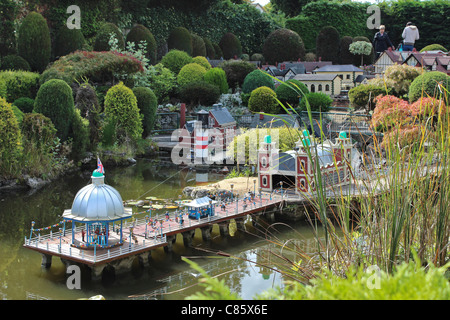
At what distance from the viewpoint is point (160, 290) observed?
1310cm

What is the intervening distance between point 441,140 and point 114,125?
24400 mm

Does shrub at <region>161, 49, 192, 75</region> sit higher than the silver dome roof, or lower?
higher

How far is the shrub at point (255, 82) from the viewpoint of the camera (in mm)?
35000

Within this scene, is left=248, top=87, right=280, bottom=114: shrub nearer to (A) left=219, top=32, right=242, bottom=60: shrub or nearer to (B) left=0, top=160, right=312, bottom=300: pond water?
(B) left=0, top=160, right=312, bottom=300: pond water

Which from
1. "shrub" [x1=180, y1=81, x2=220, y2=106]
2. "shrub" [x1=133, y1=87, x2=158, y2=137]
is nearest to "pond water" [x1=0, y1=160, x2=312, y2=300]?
"shrub" [x1=133, y1=87, x2=158, y2=137]

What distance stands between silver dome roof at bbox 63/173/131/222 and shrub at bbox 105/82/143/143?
1395cm

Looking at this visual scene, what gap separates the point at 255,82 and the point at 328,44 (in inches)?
494

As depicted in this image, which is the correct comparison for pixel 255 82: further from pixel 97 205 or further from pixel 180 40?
pixel 97 205

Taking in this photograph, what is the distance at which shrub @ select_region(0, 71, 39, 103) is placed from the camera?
28.7 meters

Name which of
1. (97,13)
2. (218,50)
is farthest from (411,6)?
(97,13)

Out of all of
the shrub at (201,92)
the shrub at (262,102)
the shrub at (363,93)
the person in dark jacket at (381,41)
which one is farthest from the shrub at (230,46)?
the shrub at (363,93)

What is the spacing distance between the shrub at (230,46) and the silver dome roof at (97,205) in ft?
106

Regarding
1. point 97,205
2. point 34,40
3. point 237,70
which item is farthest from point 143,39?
point 97,205
